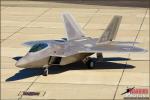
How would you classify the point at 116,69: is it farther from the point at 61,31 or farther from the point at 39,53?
the point at 61,31

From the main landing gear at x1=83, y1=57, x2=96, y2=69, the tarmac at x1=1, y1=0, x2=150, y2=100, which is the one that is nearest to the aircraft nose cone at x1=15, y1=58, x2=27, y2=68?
the tarmac at x1=1, y1=0, x2=150, y2=100

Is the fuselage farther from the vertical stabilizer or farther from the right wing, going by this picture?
the right wing

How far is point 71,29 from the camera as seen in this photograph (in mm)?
23031

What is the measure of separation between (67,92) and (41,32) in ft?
38.1

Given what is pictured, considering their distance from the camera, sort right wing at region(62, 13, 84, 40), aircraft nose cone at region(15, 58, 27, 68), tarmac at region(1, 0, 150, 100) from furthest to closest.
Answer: right wing at region(62, 13, 84, 40)
aircraft nose cone at region(15, 58, 27, 68)
tarmac at region(1, 0, 150, 100)

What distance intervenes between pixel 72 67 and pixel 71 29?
2.48 m

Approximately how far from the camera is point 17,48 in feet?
82.1

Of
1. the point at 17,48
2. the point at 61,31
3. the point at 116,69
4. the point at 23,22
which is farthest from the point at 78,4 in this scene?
the point at 116,69

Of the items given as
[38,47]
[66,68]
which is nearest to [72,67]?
[66,68]

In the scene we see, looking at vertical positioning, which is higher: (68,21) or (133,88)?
(68,21)

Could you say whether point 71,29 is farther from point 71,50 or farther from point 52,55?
point 52,55

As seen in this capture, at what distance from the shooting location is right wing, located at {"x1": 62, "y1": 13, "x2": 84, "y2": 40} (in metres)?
22.3

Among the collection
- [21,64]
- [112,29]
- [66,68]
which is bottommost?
[66,68]

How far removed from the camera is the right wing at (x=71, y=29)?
2227 centimetres
